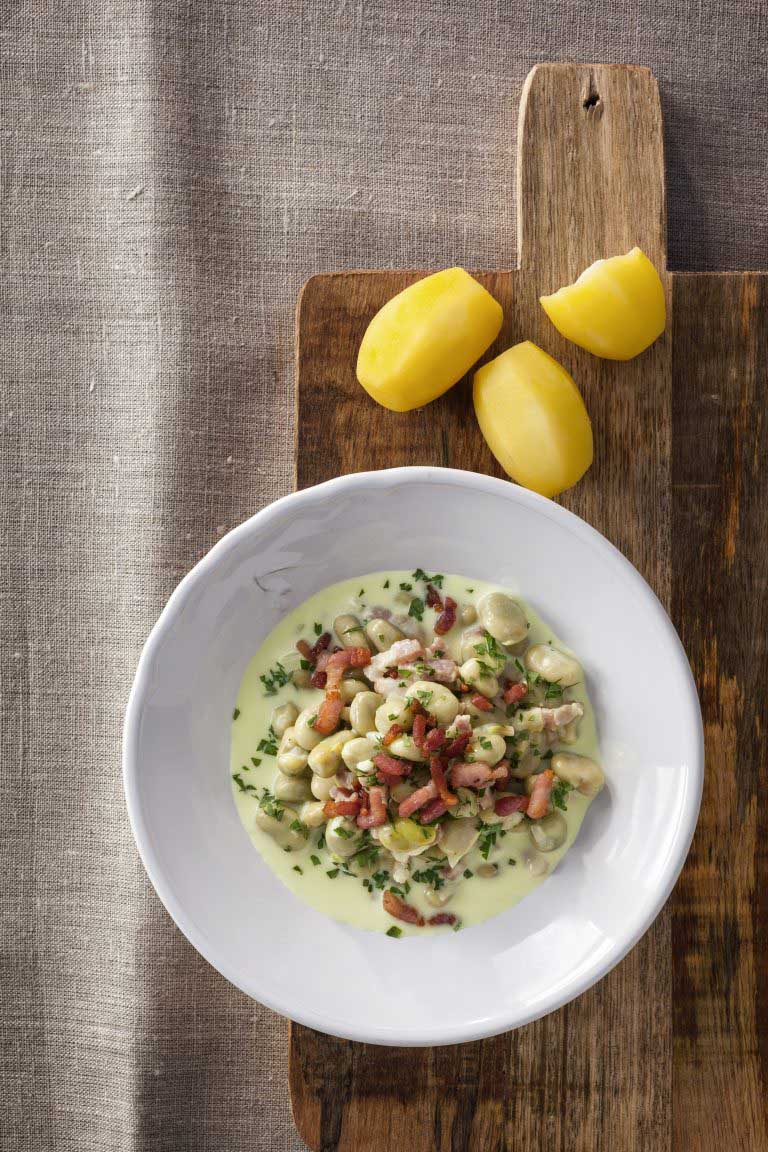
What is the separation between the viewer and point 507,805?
4.27 feet

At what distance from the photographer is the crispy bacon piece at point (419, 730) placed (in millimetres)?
1244

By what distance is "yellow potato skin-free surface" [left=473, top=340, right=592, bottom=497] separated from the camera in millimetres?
1348

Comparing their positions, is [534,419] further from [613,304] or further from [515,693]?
[515,693]

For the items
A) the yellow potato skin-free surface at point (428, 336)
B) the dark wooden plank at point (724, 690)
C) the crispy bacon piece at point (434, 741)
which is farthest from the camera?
the dark wooden plank at point (724, 690)

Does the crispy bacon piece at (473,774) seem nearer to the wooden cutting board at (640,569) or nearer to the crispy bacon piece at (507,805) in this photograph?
the crispy bacon piece at (507,805)

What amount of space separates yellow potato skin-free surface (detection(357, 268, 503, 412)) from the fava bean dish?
270 millimetres

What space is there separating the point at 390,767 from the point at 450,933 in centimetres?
28

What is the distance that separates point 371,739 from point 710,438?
0.68 metres

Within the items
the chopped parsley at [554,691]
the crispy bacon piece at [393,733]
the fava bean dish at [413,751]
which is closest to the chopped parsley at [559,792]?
the fava bean dish at [413,751]

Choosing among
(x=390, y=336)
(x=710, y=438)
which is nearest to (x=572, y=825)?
(x=710, y=438)

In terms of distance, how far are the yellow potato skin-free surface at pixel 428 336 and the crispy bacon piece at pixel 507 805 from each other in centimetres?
56

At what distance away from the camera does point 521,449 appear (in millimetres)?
1352

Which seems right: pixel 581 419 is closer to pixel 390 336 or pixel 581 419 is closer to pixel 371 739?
pixel 390 336

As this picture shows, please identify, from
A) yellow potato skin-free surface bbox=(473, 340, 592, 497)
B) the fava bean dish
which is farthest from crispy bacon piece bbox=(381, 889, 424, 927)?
yellow potato skin-free surface bbox=(473, 340, 592, 497)
